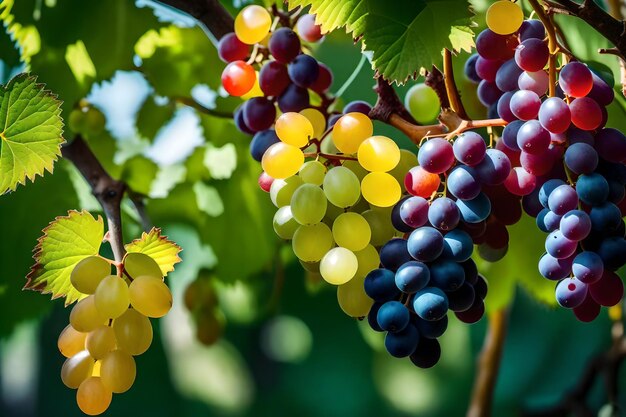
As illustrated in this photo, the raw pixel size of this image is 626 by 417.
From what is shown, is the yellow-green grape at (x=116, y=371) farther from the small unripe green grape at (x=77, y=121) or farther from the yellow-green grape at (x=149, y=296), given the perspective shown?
the small unripe green grape at (x=77, y=121)

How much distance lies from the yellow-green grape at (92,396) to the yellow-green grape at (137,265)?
78 mm

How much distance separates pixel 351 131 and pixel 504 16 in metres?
0.13

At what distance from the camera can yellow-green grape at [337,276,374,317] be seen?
0.56 m

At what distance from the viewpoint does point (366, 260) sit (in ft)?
1.86

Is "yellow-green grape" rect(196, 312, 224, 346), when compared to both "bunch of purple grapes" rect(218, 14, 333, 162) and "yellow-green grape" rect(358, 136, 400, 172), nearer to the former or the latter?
"bunch of purple grapes" rect(218, 14, 333, 162)

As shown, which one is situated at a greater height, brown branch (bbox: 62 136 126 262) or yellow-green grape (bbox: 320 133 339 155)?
yellow-green grape (bbox: 320 133 339 155)

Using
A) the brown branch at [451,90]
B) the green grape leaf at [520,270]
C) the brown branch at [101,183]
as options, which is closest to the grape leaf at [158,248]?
the brown branch at [101,183]

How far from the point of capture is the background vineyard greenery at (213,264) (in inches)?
31.9

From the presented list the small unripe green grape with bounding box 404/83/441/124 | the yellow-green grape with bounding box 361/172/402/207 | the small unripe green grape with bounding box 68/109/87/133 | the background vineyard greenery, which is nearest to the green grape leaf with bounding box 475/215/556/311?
the background vineyard greenery

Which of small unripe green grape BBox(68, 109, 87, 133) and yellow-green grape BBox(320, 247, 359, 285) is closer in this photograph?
yellow-green grape BBox(320, 247, 359, 285)

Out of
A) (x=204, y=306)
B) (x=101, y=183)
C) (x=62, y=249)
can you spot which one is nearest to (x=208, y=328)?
(x=204, y=306)

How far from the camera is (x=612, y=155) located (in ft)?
1.66

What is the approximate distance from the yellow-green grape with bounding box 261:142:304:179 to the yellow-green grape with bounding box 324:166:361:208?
0.09 feet

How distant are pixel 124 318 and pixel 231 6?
1.62 feet
